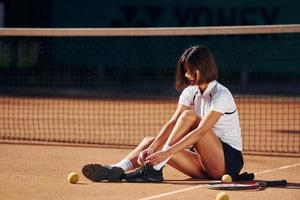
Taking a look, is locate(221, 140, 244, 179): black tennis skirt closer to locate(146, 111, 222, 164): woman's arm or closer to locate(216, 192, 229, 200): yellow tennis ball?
locate(146, 111, 222, 164): woman's arm

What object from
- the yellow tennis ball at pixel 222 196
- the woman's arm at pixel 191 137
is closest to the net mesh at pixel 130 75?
the woman's arm at pixel 191 137

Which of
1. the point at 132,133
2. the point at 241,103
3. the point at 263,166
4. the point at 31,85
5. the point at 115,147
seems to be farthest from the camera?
the point at 31,85

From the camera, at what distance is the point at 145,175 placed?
8531 millimetres

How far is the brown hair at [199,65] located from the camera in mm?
8211

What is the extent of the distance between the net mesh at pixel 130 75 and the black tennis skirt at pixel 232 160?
830cm

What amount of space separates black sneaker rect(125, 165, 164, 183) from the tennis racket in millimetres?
530

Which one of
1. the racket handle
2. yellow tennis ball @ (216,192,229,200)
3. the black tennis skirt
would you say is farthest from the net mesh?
yellow tennis ball @ (216,192,229,200)

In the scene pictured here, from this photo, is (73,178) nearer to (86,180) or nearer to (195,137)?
(86,180)

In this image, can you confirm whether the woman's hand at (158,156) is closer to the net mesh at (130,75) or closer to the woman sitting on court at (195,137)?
the woman sitting on court at (195,137)

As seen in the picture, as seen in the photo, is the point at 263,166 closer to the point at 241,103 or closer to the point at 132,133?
the point at 132,133

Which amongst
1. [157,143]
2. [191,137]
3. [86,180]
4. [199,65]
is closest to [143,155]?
[157,143]

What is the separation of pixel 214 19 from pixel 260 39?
4.99 feet

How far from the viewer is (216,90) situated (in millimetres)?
8398

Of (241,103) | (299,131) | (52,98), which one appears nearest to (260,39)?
(241,103)
